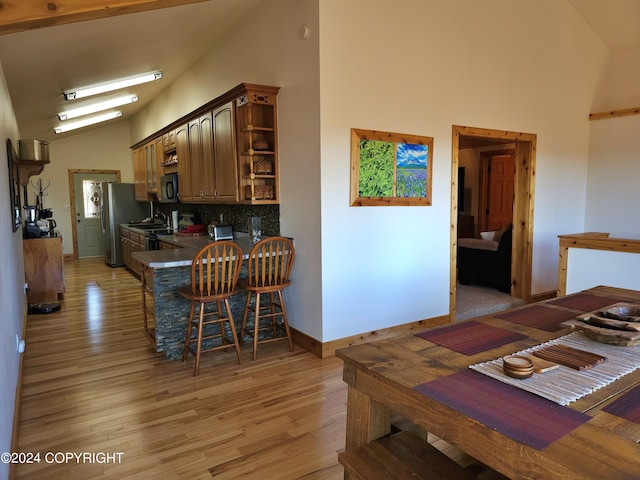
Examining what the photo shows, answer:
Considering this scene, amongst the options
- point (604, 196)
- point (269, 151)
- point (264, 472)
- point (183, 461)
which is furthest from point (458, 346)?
point (604, 196)

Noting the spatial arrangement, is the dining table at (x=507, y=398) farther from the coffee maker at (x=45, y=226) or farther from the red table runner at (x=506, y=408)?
the coffee maker at (x=45, y=226)

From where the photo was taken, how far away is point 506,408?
1.14 m

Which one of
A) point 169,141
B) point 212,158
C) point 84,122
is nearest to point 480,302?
point 212,158

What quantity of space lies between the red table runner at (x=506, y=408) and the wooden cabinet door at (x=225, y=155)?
3.39 metres

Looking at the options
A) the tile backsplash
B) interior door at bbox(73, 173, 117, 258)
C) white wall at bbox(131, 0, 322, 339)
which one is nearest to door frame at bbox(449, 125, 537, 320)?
white wall at bbox(131, 0, 322, 339)

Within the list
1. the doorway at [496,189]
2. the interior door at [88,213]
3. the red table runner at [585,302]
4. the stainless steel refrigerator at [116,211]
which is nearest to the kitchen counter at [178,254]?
the red table runner at [585,302]

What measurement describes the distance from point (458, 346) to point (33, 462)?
7.61ft

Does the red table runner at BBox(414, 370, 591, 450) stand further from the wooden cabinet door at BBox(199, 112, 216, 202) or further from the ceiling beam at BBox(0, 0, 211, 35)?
the wooden cabinet door at BBox(199, 112, 216, 202)

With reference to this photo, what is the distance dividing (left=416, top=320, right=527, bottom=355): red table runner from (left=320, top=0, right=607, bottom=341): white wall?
1.85m

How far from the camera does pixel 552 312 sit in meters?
2.04

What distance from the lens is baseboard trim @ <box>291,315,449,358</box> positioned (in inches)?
143

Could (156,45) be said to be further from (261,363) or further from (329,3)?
(261,363)

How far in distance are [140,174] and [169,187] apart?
2.21 metres

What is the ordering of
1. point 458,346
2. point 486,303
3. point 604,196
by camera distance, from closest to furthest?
point 458,346, point 486,303, point 604,196
